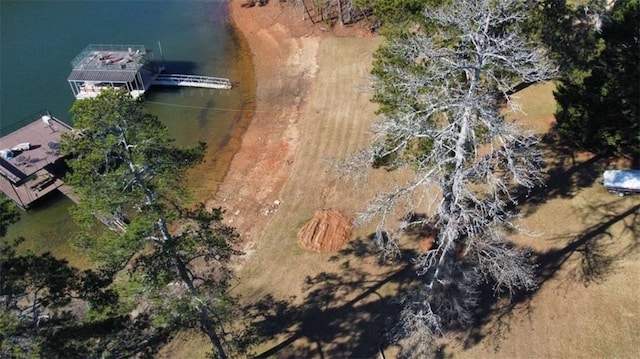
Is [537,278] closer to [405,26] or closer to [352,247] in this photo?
[352,247]

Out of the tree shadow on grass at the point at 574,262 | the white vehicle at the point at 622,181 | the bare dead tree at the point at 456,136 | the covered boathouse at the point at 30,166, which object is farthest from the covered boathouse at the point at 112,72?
the white vehicle at the point at 622,181

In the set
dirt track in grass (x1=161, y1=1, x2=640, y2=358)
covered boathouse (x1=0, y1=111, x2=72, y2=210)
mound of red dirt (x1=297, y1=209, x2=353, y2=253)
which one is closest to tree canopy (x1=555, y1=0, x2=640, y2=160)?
dirt track in grass (x1=161, y1=1, x2=640, y2=358)

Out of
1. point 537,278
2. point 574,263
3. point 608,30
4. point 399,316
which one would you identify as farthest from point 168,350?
point 608,30

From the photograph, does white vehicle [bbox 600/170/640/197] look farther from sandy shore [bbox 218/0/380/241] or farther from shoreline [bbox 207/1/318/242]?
shoreline [bbox 207/1/318/242]

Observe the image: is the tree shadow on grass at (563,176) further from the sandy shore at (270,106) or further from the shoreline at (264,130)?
the shoreline at (264,130)

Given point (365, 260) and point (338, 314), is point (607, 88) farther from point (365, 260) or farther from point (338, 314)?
point (338, 314)

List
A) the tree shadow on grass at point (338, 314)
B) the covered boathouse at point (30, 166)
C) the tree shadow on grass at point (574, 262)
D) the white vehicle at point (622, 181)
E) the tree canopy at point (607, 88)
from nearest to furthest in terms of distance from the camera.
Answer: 1. the tree shadow on grass at point (574, 262)
2. the tree shadow on grass at point (338, 314)
3. the tree canopy at point (607, 88)
4. the white vehicle at point (622, 181)
5. the covered boathouse at point (30, 166)

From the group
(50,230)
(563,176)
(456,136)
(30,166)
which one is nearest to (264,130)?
(50,230)
